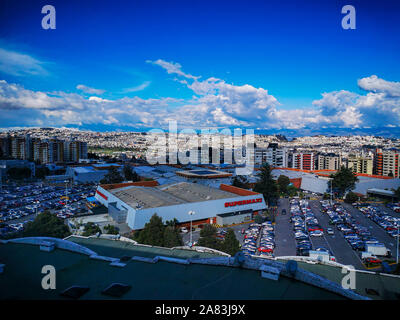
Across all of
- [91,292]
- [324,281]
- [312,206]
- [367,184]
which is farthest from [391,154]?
[91,292]

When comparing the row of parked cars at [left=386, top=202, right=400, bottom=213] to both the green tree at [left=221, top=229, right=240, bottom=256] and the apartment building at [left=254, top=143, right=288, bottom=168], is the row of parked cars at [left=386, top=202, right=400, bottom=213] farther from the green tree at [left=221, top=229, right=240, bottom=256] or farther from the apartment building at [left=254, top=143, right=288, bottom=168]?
the apartment building at [left=254, top=143, right=288, bottom=168]

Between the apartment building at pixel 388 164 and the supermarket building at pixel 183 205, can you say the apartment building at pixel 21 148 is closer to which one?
the supermarket building at pixel 183 205

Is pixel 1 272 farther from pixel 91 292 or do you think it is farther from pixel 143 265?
pixel 143 265

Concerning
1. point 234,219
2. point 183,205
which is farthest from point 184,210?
point 234,219

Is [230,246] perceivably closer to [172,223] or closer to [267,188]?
[172,223]

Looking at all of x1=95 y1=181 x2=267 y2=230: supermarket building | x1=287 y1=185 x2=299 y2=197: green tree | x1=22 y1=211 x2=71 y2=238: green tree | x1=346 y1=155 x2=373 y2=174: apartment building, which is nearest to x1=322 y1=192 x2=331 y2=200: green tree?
x1=287 y1=185 x2=299 y2=197: green tree
